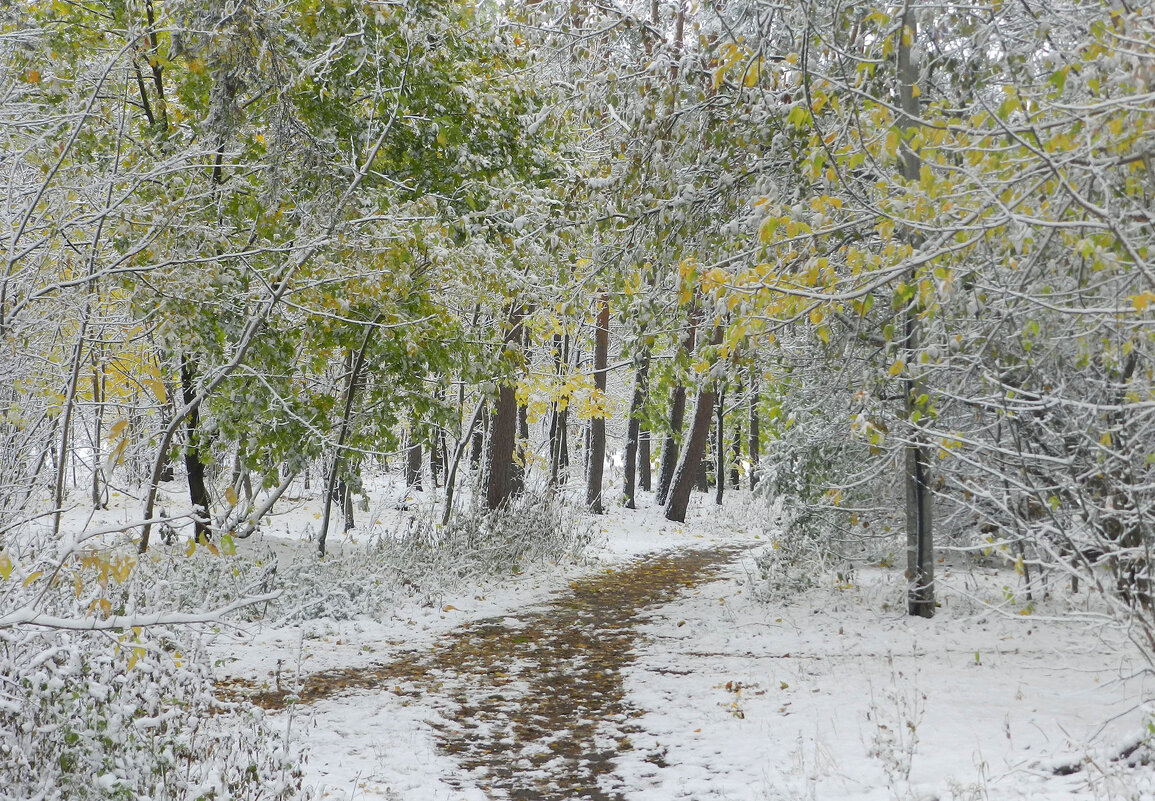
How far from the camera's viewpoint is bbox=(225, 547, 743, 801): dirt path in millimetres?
5188

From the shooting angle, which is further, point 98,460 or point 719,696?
point 719,696

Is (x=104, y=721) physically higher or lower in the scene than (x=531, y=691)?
higher

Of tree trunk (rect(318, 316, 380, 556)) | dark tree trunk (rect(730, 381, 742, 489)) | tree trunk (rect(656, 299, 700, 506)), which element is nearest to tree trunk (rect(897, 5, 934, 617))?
tree trunk (rect(318, 316, 380, 556))

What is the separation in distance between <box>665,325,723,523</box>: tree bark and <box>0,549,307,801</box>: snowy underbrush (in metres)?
15.0

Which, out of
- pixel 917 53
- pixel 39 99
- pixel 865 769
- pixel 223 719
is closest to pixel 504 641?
pixel 223 719

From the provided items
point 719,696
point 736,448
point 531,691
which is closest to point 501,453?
point 531,691

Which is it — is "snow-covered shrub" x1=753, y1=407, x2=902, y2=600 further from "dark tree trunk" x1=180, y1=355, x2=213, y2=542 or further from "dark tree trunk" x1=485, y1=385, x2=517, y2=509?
"dark tree trunk" x1=180, y1=355, x2=213, y2=542

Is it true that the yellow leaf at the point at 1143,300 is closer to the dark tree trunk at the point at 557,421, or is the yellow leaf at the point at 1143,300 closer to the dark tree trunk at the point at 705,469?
the dark tree trunk at the point at 557,421

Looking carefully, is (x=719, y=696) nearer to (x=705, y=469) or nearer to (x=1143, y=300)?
(x=1143, y=300)

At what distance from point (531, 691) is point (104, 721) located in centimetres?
369

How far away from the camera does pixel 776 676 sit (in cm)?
688

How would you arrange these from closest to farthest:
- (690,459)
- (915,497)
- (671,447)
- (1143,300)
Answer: (1143,300), (915,497), (690,459), (671,447)

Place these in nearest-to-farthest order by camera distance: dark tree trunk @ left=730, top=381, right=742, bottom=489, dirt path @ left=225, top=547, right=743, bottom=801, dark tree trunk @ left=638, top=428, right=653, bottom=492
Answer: dirt path @ left=225, top=547, right=743, bottom=801, dark tree trunk @ left=638, top=428, right=653, bottom=492, dark tree trunk @ left=730, top=381, right=742, bottom=489

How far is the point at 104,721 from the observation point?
152 inches
